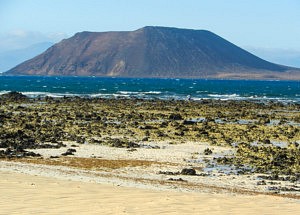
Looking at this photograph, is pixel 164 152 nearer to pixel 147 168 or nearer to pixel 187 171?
pixel 147 168

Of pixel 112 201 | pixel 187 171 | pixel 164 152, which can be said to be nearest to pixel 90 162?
pixel 187 171

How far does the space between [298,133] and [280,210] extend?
25117 mm

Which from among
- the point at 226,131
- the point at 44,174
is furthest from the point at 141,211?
the point at 226,131

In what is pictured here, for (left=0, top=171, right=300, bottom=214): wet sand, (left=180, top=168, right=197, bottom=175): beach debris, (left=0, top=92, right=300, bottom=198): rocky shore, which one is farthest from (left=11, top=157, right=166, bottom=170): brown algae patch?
(left=0, top=171, right=300, bottom=214): wet sand

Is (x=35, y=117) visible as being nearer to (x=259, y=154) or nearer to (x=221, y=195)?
(x=259, y=154)

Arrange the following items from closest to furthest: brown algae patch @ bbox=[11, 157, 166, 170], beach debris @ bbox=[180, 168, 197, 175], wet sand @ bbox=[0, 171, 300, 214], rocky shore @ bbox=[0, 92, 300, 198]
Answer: wet sand @ bbox=[0, 171, 300, 214] < rocky shore @ bbox=[0, 92, 300, 198] < beach debris @ bbox=[180, 168, 197, 175] < brown algae patch @ bbox=[11, 157, 166, 170]

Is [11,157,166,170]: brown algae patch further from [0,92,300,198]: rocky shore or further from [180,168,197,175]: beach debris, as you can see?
[180,168,197,175]: beach debris

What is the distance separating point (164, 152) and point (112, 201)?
45.6 feet

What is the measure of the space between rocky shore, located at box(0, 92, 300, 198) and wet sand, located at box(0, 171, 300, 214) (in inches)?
81.0

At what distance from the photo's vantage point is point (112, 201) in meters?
13.5

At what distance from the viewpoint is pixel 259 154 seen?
26906 mm

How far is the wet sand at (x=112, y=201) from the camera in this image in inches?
491

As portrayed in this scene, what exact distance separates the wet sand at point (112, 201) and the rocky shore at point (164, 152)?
206 cm

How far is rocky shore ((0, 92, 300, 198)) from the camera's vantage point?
19.4 meters
